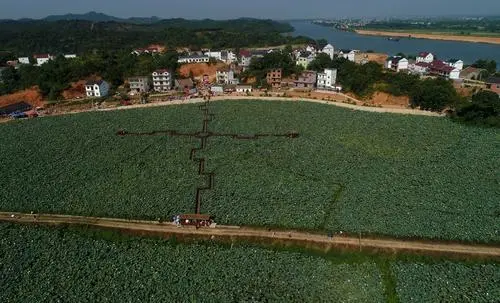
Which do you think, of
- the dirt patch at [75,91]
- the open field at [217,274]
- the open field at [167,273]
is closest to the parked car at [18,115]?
the dirt patch at [75,91]

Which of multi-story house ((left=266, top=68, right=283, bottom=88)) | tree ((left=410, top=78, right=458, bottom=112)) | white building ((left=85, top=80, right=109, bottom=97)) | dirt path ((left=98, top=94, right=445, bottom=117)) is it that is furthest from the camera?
multi-story house ((left=266, top=68, right=283, bottom=88))

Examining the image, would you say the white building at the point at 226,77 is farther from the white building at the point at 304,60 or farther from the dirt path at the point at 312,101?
the white building at the point at 304,60

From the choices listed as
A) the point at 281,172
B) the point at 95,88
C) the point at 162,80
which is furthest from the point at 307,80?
the point at 95,88

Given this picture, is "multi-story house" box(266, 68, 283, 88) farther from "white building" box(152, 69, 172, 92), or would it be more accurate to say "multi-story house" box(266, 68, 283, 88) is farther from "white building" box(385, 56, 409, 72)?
"white building" box(385, 56, 409, 72)

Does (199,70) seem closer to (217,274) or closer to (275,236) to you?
(275,236)

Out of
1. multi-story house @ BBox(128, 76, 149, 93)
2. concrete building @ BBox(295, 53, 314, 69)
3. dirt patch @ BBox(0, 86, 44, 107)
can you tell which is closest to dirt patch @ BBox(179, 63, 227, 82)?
multi-story house @ BBox(128, 76, 149, 93)

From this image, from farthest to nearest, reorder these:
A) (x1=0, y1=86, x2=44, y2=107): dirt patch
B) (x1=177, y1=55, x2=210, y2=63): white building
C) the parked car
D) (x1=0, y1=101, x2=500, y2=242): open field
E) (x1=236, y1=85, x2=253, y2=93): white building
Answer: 1. (x1=177, y1=55, x2=210, y2=63): white building
2. (x1=236, y1=85, x2=253, y2=93): white building
3. (x1=0, y1=86, x2=44, y2=107): dirt patch
4. the parked car
5. (x1=0, y1=101, x2=500, y2=242): open field
